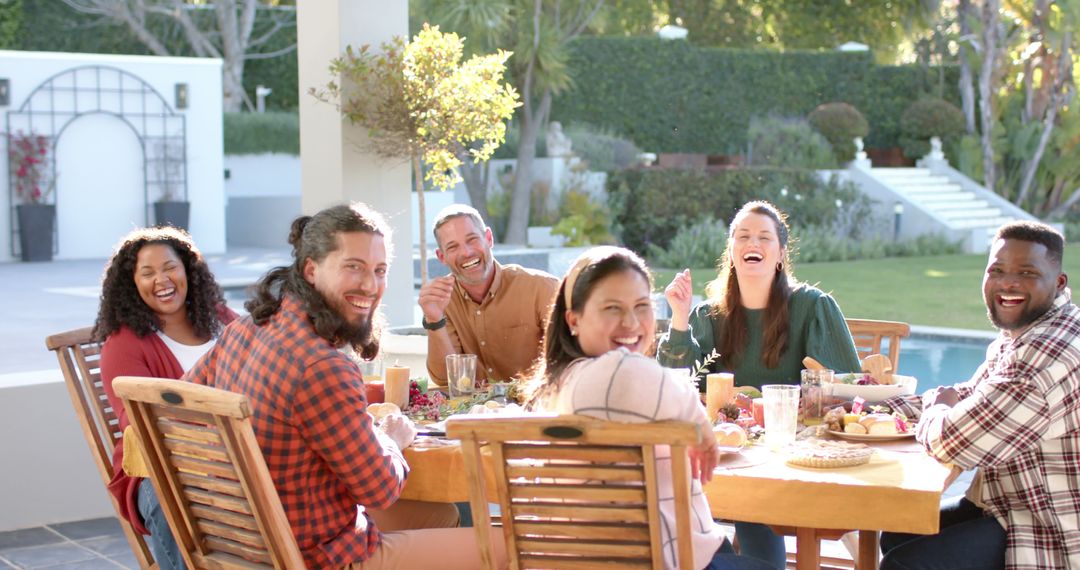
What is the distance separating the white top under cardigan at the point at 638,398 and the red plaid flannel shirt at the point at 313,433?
46 cm

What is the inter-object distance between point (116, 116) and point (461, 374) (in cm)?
1694

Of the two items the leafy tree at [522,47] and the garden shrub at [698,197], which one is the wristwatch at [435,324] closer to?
the leafy tree at [522,47]

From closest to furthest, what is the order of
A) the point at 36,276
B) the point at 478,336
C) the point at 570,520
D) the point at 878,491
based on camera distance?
1. the point at 570,520
2. the point at 878,491
3. the point at 478,336
4. the point at 36,276

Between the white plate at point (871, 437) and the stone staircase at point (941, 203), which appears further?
the stone staircase at point (941, 203)

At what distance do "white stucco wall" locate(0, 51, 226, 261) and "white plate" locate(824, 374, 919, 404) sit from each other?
55.3 ft

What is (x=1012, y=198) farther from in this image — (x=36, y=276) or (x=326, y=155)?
(x=326, y=155)

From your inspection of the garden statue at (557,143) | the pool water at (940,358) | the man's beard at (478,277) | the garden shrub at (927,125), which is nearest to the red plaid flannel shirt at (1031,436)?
the man's beard at (478,277)

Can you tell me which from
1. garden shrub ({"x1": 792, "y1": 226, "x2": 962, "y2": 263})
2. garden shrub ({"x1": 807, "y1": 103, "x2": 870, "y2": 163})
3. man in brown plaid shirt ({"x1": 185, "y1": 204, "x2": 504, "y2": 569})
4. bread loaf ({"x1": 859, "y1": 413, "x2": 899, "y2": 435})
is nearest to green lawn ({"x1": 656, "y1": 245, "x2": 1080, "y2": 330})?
garden shrub ({"x1": 792, "y1": 226, "x2": 962, "y2": 263})

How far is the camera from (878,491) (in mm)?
2502

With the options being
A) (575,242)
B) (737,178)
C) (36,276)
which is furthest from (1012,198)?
(36,276)

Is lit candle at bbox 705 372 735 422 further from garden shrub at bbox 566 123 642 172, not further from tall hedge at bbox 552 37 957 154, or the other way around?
tall hedge at bbox 552 37 957 154

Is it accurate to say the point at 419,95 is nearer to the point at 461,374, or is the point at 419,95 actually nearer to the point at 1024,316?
the point at 461,374

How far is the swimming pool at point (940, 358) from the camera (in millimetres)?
10320

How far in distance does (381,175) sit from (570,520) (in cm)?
479
